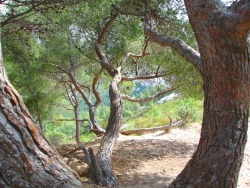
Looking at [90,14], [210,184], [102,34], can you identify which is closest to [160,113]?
[102,34]

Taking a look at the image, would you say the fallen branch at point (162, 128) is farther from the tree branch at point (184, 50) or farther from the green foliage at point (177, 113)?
the tree branch at point (184, 50)

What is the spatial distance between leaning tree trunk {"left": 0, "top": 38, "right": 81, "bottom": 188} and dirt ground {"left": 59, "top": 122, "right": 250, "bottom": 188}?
2659 millimetres

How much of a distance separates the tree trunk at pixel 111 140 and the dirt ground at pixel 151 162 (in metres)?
0.20

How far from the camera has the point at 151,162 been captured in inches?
209

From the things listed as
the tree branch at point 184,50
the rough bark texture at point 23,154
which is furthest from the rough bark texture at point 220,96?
the rough bark texture at point 23,154

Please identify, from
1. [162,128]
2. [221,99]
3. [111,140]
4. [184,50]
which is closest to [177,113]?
[162,128]

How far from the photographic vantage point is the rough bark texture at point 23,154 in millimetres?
1056

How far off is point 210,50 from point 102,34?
14.3ft

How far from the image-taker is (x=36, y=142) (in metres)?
1.16

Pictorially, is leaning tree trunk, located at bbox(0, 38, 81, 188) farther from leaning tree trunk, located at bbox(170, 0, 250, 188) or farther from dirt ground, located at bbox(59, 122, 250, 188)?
dirt ground, located at bbox(59, 122, 250, 188)

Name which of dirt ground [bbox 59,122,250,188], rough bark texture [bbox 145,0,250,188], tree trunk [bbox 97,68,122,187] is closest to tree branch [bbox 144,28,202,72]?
rough bark texture [bbox 145,0,250,188]

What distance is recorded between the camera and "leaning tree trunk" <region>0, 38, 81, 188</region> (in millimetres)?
1056

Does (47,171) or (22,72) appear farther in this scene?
(22,72)

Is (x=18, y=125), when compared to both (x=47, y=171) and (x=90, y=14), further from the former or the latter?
(x=90, y=14)
